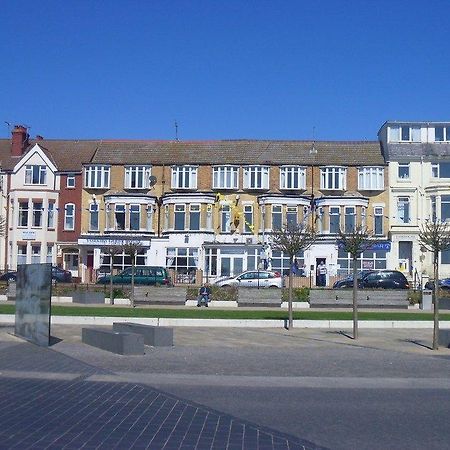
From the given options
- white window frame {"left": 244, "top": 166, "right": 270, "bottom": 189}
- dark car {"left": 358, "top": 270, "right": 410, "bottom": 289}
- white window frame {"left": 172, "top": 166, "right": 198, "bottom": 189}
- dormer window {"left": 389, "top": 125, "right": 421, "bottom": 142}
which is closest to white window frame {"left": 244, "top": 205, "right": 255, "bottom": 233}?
white window frame {"left": 244, "top": 166, "right": 270, "bottom": 189}

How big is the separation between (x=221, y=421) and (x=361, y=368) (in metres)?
7.27

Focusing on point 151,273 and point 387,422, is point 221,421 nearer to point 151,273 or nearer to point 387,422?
point 387,422

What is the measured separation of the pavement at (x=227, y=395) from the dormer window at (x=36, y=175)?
129ft

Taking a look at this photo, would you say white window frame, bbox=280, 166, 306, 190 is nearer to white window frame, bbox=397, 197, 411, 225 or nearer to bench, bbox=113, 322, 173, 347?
white window frame, bbox=397, 197, 411, 225

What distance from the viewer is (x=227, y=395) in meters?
13.1

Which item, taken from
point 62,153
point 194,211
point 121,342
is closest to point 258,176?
point 194,211

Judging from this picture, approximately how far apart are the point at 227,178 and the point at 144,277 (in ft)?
43.2

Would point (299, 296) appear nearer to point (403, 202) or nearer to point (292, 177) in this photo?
point (292, 177)

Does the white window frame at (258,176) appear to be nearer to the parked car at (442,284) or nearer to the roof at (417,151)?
the roof at (417,151)

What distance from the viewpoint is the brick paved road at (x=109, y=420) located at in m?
9.04

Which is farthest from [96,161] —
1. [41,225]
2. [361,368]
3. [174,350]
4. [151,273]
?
[361,368]

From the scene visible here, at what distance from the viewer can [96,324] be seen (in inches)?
1049

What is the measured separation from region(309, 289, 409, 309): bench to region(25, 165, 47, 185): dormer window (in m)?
30.0

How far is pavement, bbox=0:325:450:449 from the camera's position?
31.1ft
